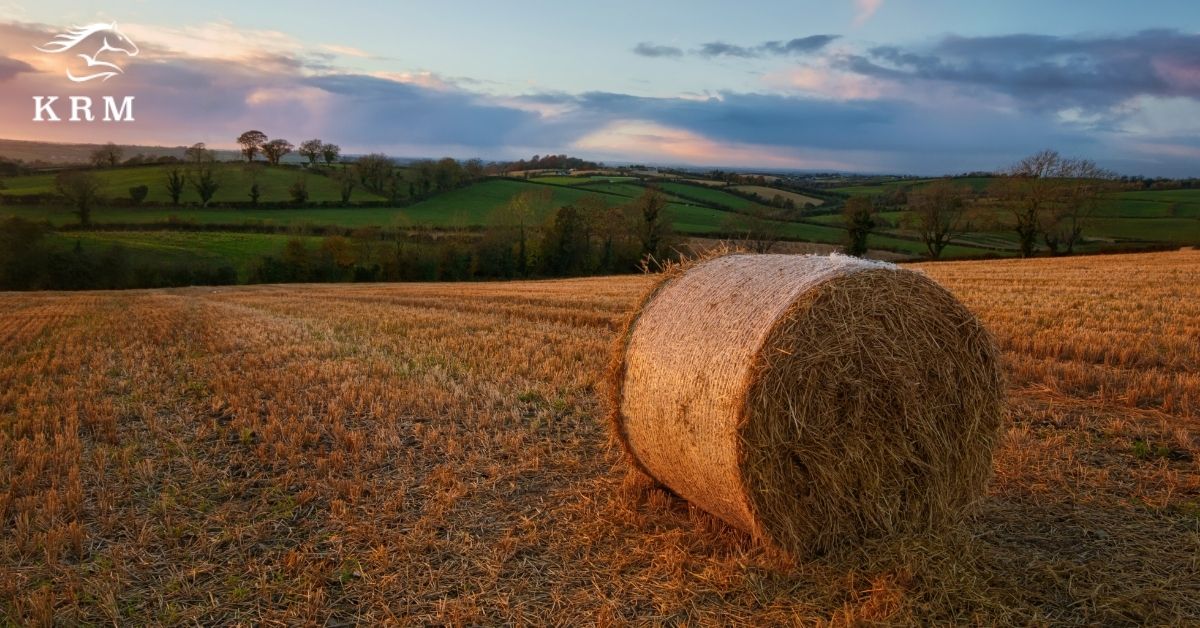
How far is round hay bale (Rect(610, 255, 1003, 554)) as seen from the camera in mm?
4414

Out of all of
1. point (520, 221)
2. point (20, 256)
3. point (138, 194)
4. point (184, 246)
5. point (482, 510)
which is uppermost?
point (138, 194)

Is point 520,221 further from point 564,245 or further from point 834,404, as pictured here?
point 834,404

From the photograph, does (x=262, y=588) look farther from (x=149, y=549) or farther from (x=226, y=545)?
(x=149, y=549)

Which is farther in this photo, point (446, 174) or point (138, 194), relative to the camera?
point (446, 174)

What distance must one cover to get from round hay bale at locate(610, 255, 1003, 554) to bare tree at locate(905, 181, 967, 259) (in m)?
51.3

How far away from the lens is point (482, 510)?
17.7 ft

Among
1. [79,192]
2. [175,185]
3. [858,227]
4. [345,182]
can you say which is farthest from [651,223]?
[79,192]

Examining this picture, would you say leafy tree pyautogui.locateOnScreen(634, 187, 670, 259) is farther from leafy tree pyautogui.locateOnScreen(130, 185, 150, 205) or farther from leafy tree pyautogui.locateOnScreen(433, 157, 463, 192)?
leafy tree pyautogui.locateOnScreen(130, 185, 150, 205)

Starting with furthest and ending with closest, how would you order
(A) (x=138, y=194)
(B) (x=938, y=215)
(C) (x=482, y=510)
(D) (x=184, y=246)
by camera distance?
1. (A) (x=138, y=194)
2. (B) (x=938, y=215)
3. (D) (x=184, y=246)
4. (C) (x=482, y=510)

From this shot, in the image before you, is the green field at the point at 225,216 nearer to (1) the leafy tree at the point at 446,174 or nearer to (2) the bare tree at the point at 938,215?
(1) the leafy tree at the point at 446,174

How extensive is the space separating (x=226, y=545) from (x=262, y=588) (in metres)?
0.80

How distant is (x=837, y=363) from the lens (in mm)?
4445

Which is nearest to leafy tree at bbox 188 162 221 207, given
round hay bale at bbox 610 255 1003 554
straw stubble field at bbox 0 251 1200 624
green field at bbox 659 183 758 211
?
green field at bbox 659 183 758 211

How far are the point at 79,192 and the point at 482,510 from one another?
209ft
